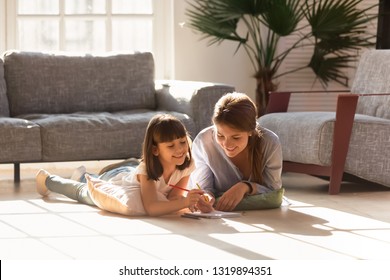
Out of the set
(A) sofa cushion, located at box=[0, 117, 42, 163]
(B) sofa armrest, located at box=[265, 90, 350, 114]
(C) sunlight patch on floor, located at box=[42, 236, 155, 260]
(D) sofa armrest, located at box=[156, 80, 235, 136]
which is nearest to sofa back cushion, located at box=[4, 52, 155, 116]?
(D) sofa armrest, located at box=[156, 80, 235, 136]

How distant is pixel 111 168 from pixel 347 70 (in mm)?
2626

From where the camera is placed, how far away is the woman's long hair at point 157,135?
3961 millimetres

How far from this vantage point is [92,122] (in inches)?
202

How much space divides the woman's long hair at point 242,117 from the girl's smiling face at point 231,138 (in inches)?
0.8


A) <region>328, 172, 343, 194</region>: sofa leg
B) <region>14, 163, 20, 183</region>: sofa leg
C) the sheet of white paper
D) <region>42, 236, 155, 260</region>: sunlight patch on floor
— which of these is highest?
<region>42, 236, 155, 260</region>: sunlight patch on floor

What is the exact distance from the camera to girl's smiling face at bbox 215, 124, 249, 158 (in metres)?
3.98

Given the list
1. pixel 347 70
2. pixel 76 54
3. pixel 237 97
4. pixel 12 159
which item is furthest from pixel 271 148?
pixel 347 70

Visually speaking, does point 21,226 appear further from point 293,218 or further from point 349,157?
point 349,157

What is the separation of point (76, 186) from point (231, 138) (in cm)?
91

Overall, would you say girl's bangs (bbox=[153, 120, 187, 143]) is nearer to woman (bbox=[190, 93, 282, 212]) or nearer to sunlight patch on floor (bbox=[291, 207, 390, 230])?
woman (bbox=[190, 93, 282, 212])

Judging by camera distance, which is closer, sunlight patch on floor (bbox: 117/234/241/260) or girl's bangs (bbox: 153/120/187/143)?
A: sunlight patch on floor (bbox: 117/234/241/260)

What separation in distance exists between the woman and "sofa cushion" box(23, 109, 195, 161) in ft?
3.11

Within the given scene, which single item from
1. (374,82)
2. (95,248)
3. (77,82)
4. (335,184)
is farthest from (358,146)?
(95,248)

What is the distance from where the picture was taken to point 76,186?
4.47m
